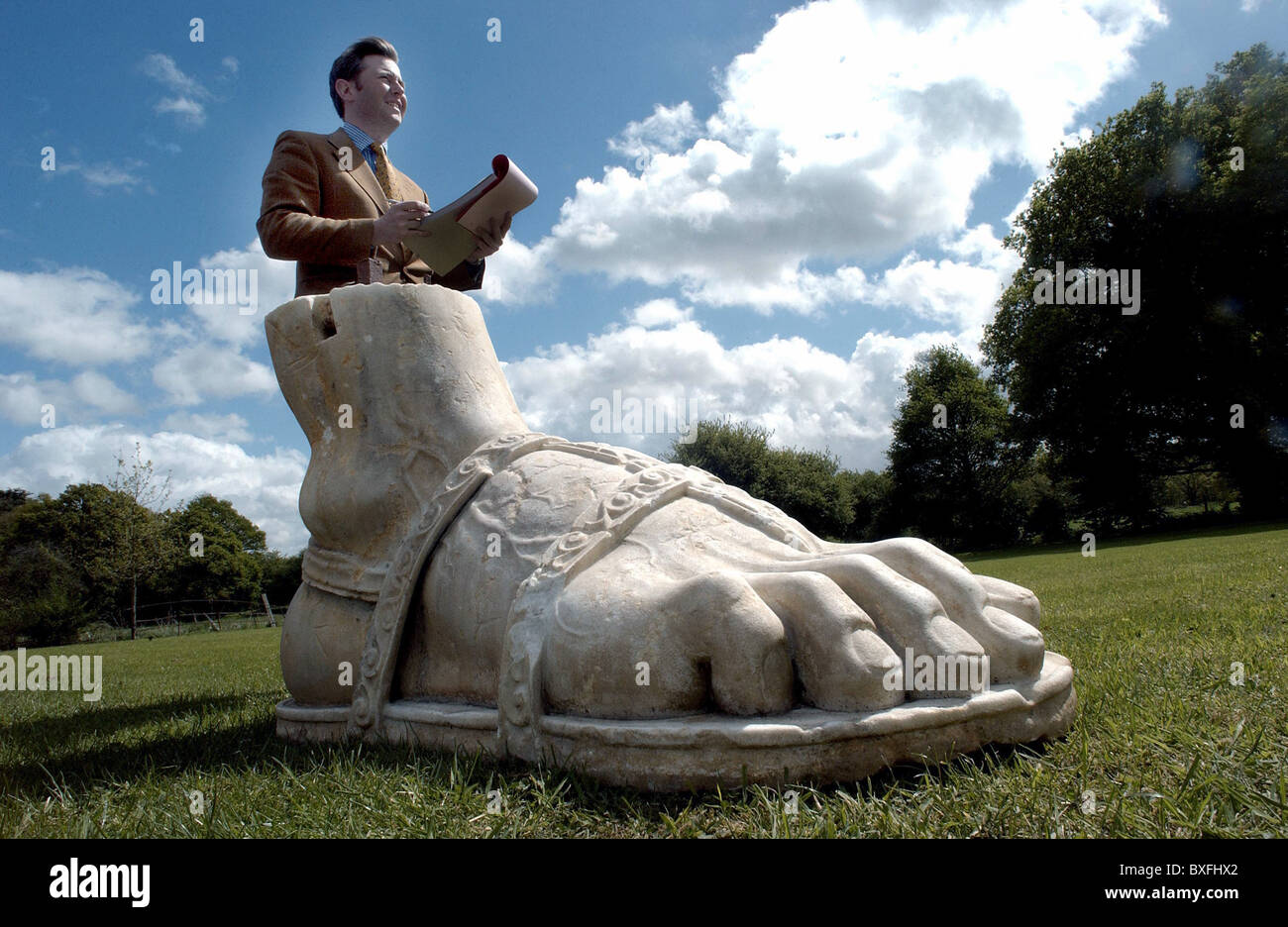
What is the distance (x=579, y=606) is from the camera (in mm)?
2527

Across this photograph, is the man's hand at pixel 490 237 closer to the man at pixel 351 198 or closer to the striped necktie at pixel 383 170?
the man at pixel 351 198

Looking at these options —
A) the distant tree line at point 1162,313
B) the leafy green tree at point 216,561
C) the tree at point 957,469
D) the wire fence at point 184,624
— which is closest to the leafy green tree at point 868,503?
the tree at point 957,469

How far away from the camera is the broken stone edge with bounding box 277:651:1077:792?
219cm

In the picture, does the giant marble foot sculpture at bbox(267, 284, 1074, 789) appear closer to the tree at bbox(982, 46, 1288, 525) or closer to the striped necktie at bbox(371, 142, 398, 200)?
the striped necktie at bbox(371, 142, 398, 200)

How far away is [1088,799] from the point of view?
197cm

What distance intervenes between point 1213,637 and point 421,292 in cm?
457

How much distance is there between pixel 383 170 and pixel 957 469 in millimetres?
36386

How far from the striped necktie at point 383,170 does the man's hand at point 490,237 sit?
727mm

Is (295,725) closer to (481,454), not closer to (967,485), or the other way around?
(481,454)

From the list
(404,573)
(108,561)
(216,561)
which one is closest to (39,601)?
(108,561)

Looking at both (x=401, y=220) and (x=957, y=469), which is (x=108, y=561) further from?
(x=957, y=469)

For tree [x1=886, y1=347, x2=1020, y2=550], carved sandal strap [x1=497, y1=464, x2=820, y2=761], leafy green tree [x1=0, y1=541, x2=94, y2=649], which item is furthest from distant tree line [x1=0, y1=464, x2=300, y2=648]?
tree [x1=886, y1=347, x2=1020, y2=550]

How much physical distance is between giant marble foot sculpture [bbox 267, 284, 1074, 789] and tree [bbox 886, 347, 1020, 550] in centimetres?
3516
